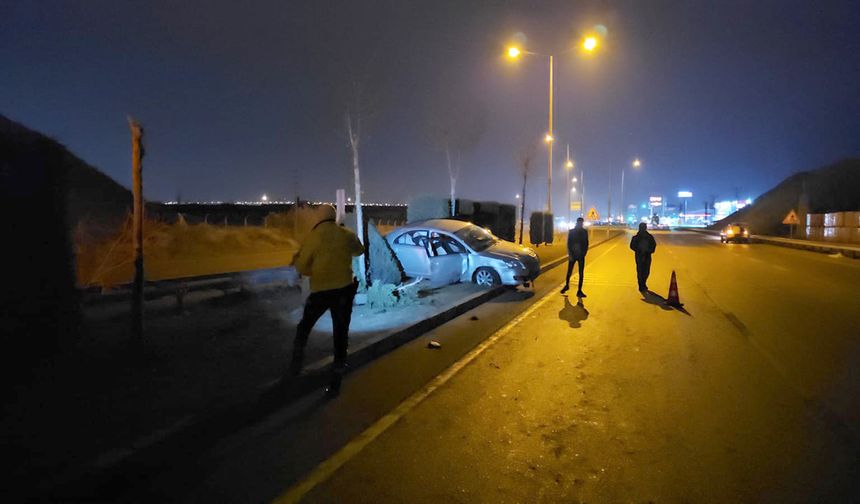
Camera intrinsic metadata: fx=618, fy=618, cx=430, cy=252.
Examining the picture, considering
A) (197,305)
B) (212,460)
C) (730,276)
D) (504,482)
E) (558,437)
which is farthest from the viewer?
(730,276)

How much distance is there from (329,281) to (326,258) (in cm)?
23

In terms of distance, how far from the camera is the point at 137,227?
658 cm

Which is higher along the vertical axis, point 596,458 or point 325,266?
point 325,266

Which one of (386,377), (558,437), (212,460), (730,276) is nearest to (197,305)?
(386,377)

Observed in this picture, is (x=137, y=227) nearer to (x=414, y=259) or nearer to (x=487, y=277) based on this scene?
(x=414, y=259)

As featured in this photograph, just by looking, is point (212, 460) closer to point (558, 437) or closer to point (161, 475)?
point (161, 475)

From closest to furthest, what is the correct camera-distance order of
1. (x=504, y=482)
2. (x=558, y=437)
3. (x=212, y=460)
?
(x=504, y=482), (x=212, y=460), (x=558, y=437)

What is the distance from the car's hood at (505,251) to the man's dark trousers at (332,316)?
28.7 ft

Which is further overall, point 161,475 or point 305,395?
point 305,395

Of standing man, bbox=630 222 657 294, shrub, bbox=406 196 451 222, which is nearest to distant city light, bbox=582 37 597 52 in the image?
shrub, bbox=406 196 451 222

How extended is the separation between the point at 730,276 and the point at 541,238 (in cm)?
1680

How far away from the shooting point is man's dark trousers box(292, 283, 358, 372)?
607 centimetres

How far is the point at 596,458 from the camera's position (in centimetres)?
460

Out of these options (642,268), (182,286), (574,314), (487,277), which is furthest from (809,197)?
(182,286)
